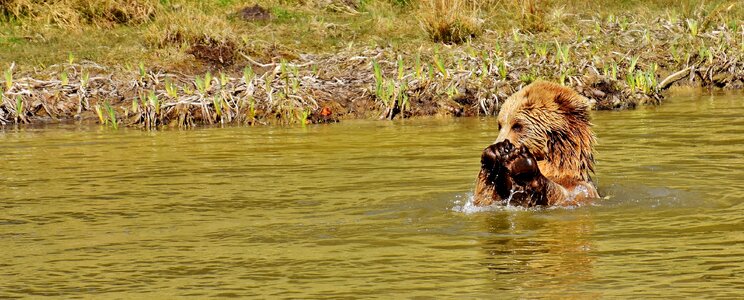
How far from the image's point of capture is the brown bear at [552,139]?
7.69m

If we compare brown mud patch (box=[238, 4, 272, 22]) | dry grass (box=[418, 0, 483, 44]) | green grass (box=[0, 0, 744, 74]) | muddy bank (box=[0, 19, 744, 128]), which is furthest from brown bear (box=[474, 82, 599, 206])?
brown mud patch (box=[238, 4, 272, 22])

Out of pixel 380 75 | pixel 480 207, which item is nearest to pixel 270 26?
pixel 380 75

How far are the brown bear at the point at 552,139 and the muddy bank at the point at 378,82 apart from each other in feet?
19.9

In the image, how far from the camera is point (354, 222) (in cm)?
742

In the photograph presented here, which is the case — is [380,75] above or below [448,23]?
below

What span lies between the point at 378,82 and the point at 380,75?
18 cm

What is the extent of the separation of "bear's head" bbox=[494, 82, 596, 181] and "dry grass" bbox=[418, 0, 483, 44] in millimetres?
9727

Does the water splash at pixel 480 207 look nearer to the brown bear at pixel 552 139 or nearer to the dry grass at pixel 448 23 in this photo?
the brown bear at pixel 552 139

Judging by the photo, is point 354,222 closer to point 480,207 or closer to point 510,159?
point 480,207

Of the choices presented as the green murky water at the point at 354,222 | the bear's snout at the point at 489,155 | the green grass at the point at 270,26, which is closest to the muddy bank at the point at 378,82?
the green grass at the point at 270,26

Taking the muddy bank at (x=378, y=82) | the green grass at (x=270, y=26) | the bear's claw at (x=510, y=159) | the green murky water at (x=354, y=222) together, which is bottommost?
the green murky water at (x=354, y=222)

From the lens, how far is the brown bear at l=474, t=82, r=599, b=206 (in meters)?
7.69

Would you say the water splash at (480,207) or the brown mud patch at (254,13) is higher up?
the brown mud patch at (254,13)

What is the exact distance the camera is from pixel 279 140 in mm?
12203
